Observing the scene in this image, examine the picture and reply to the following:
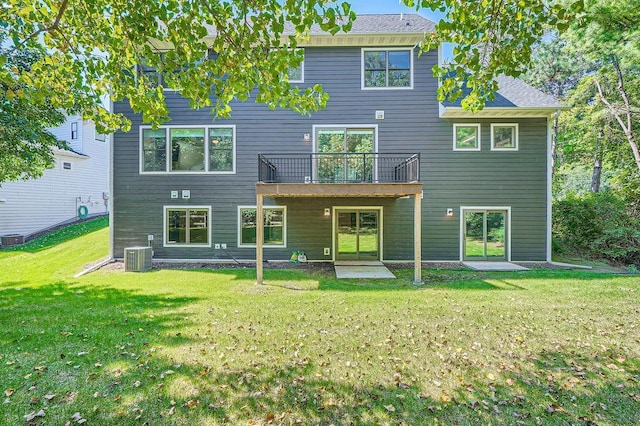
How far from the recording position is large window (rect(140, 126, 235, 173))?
11.0 metres

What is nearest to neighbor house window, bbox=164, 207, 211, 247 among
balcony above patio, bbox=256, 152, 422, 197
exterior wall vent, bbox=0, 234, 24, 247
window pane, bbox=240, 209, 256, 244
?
window pane, bbox=240, 209, 256, 244

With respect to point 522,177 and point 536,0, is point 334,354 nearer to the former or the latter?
point 536,0

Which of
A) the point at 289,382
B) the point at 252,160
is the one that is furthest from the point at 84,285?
the point at 289,382

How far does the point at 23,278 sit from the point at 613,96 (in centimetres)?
2423

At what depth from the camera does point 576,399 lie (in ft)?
9.46

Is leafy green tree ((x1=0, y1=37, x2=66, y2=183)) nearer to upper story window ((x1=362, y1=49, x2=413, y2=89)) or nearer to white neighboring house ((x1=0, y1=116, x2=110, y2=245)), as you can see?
white neighboring house ((x1=0, y1=116, x2=110, y2=245))

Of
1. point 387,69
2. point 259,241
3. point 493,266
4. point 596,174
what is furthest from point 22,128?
point 596,174

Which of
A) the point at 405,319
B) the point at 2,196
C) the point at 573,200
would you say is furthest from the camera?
the point at 2,196

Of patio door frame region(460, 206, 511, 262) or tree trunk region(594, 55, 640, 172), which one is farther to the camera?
tree trunk region(594, 55, 640, 172)

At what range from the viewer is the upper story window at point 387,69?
1071 centimetres

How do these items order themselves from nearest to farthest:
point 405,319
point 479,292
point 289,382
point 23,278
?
point 289,382, point 405,319, point 479,292, point 23,278

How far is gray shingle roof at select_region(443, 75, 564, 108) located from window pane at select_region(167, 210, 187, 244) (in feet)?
32.3

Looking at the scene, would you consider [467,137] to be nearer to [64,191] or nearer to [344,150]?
[344,150]

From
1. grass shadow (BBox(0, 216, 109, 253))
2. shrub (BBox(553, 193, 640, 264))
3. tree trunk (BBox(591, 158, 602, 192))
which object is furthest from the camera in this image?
tree trunk (BBox(591, 158, 602, 192))
